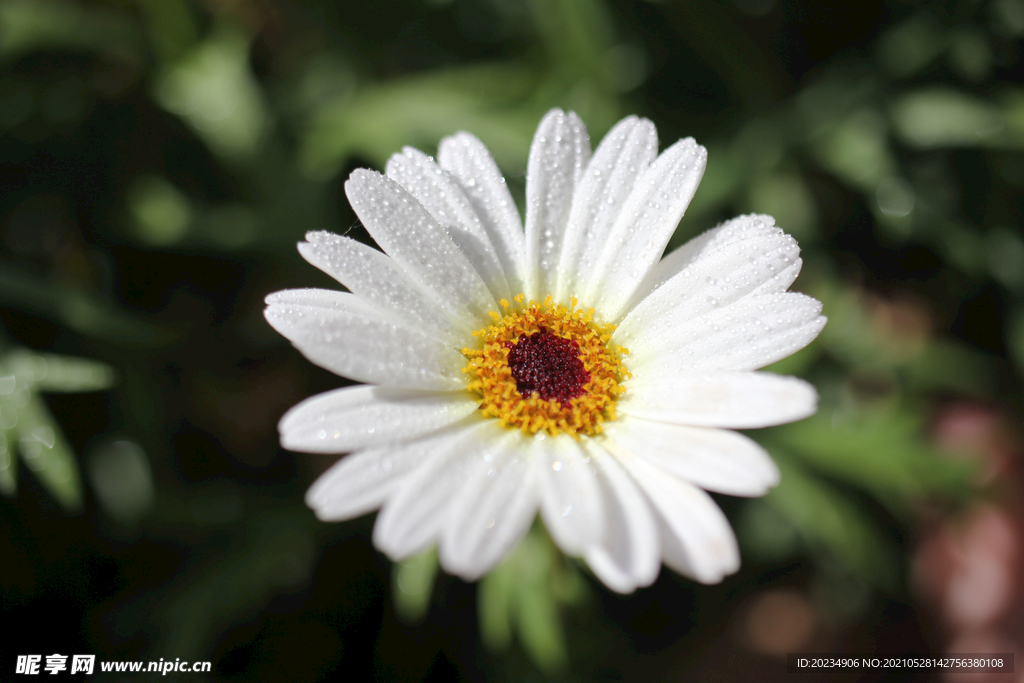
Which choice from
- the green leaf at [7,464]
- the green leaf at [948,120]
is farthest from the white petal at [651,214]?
the green leaf at [948,120]

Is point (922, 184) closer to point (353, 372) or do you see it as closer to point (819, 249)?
point (819, 249)

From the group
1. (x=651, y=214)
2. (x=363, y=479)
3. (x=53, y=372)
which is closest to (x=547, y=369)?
(x=651, y=214)

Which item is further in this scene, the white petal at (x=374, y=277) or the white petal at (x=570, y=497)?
the white petal at (x=374, y=277)

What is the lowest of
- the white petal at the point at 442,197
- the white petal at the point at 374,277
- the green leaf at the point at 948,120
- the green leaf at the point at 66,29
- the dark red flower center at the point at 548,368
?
the dark red flower center at the point at 548,368

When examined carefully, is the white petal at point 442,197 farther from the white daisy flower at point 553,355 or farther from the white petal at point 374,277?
the white petal at point 374,277

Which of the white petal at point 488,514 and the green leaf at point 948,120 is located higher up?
the green leaf at point 948,120

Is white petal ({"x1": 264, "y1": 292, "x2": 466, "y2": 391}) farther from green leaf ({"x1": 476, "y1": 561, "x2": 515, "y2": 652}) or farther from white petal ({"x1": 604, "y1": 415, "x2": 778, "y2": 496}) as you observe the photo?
green leaf ({"x1": 476, "y1": 561, "x2": 515, "y2": 652})

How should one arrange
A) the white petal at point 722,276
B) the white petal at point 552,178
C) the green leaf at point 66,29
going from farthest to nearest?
the green leaf at point 66,29, the white petal at point 552,178, the white petal at point 722,276

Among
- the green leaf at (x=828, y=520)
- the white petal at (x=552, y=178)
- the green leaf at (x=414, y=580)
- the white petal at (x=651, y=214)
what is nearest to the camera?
the white petal at (x=651, y=214)

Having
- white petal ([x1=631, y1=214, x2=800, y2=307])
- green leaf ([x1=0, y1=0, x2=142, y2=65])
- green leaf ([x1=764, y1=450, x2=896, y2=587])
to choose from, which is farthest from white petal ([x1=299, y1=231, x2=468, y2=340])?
green leaf ([x1=0, y1=0, x2=142, y2=65])
